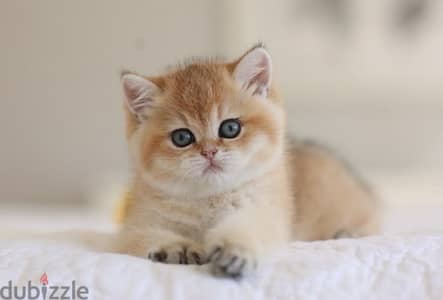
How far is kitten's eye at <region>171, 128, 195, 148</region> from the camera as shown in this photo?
3.57 ft

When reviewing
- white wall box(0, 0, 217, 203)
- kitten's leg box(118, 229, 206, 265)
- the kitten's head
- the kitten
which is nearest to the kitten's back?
the kitten

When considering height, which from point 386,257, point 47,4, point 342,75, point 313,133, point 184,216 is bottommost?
point 386,257

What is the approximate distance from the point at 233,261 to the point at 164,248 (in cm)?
17

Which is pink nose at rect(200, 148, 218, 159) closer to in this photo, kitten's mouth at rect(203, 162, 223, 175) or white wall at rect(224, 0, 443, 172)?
kitten's mouth at rect(203, 162, 223, 175)

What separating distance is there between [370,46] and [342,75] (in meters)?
0.17

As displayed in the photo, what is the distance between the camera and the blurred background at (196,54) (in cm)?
269

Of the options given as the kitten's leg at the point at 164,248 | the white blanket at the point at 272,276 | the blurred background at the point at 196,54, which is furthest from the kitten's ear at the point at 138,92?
the blurred background at the point at 196,54

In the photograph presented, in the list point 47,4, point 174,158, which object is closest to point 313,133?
point 47,4

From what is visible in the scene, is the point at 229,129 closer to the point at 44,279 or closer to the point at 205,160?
the point at 205,160

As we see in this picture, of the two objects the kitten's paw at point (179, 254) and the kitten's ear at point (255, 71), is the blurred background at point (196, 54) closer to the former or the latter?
the kitten's ear at point (255, 71)

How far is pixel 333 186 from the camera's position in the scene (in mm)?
1456

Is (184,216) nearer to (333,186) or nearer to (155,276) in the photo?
(155,276)

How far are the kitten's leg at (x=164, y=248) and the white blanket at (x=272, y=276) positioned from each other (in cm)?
7

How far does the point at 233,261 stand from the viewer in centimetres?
86
